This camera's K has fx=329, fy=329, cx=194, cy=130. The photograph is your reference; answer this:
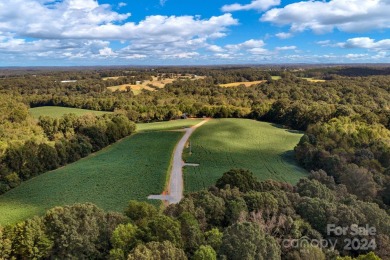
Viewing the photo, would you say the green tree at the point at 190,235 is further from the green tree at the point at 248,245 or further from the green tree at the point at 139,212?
the green tree at the point at 139,212

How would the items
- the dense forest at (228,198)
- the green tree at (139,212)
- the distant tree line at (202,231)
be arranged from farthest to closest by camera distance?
the green tree at (139,212) < the dense forest at (228,198) < the distant tree line at (202,231)

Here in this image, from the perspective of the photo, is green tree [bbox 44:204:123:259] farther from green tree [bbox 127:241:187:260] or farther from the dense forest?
green tree [bbox 127:241:187:260]

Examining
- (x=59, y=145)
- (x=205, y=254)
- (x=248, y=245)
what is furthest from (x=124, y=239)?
(x=59, y=145)

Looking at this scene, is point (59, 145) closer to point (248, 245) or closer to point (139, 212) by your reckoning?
point (139, 212)

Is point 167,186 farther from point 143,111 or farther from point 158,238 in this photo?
point 143,111

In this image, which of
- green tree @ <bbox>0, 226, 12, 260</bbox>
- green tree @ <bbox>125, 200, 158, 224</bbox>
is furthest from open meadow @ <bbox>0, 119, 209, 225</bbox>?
green tree @ <bbox>0, 226, 12, 260</bbox>

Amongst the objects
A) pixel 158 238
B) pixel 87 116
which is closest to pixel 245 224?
pixel 158 238

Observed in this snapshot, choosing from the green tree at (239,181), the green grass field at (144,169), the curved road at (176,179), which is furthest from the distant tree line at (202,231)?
the green grass field at (144,169)
